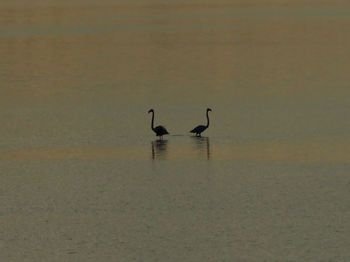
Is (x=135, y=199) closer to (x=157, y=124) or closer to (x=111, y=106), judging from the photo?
(x=157, y=124)

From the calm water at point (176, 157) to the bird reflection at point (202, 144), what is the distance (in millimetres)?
112

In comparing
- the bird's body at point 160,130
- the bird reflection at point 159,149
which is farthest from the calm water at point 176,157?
the bird's body at point 160,130

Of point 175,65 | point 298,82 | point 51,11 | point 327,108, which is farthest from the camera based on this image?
point 51,11

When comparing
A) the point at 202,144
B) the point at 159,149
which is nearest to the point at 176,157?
the point at 159,149

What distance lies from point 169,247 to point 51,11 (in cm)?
14094

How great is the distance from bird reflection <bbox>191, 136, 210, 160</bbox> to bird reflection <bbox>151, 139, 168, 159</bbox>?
1.14 metres

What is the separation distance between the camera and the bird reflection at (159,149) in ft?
124

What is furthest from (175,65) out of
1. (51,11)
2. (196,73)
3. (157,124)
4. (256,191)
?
(51,11)

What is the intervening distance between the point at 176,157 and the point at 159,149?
181 cm

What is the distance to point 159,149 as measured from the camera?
3934 cm

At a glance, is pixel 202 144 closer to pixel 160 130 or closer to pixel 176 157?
pixel 160 130

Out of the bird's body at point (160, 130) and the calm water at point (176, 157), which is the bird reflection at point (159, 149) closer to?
the calm water at point (176, 157)

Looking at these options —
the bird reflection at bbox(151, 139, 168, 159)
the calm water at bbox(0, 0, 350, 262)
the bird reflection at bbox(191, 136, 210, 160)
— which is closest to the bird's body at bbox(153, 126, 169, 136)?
the bird reflection at bbox(151, 139, 168, 159)

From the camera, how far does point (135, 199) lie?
101ft
